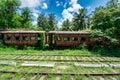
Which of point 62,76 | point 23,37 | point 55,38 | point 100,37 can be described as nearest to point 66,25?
point 55,38

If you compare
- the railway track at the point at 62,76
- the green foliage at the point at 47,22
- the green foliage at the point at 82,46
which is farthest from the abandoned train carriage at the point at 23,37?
the green foliage at the point at 47,22

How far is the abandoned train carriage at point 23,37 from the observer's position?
21906mm

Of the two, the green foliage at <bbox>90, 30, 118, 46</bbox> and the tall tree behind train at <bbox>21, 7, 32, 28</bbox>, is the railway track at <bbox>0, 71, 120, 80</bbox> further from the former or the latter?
the tall tree behind train at <bbox>21, 7, 32, 28</bbox>

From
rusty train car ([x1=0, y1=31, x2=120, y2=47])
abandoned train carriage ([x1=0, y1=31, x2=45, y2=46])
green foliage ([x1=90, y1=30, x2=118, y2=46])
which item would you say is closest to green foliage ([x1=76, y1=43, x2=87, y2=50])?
rusty train car ([x1=0, y1=31, x2=120, y2=47])

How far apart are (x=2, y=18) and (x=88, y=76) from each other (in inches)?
1359

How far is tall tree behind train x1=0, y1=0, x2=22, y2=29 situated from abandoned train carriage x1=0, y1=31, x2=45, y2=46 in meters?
16.6

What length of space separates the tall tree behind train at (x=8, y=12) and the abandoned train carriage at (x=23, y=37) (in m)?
16.6

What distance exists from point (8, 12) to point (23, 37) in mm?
19413

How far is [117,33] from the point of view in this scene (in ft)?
70.5

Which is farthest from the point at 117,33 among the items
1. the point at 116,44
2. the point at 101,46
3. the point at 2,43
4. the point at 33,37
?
the point at 2,43

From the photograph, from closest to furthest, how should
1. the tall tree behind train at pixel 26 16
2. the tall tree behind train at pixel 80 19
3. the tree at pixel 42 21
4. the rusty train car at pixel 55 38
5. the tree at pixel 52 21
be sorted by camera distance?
1. the rusty train car at pixel 55 38
2. the tall tree behind train at pixel 26 16
3. the tall tree behind train at pixel 80 19
4. the tree at pixel 52 21
5. the tree at pixel 42 21

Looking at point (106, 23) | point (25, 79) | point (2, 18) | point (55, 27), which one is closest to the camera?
point (25, 79)

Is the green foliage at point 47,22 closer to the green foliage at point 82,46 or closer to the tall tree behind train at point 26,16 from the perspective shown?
the tall tree behind train at point 26,16

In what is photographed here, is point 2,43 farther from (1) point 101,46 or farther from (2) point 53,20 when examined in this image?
(2) point 53,20
